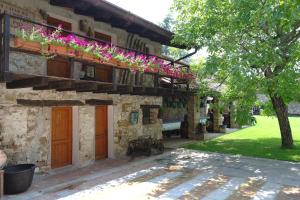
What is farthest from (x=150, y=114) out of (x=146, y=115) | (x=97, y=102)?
(x=97, y=102)

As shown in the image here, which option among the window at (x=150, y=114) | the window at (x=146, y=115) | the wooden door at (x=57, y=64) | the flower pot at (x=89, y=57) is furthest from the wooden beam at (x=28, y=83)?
the window at (x=146, y=115)

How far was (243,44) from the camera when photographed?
1140 centimetres

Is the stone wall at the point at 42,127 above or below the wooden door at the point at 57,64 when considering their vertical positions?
below

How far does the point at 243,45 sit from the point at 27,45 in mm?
→ 7518

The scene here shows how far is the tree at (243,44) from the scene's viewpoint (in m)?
9.88

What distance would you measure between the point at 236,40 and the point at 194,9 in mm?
2265

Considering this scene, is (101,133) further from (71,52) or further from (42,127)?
(71,52)

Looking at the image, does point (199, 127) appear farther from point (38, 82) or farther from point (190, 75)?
point (38, 82)

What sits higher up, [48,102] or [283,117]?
[48,102]

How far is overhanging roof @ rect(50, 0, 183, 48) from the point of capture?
388 inches

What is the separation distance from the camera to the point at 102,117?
12.1 metres

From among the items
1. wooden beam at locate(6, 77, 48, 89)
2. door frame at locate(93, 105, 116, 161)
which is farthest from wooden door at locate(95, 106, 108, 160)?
wooden beam at locate(6, 77, 48, 89)

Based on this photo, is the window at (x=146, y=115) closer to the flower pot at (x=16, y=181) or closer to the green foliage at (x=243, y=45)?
the green foliage at (x=243, y=45)

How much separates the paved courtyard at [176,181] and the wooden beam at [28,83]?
2.66 m
